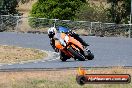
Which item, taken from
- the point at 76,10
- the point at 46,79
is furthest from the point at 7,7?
the point at 46,79

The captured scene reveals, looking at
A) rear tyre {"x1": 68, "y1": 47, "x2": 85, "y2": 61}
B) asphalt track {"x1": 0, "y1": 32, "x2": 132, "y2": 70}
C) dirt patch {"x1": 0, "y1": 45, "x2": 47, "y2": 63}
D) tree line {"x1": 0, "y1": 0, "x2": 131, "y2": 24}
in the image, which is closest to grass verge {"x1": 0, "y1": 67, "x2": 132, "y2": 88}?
asphalt track {"x1": 0, "y1": 32, "x2": 132, "y2": 70}

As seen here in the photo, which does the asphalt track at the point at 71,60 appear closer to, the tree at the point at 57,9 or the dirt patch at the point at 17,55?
the dirt patch at the point at 17,55

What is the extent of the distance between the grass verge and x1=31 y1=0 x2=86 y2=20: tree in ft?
91.4

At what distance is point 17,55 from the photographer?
74.2 feet

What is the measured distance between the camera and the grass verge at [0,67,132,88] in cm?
1255

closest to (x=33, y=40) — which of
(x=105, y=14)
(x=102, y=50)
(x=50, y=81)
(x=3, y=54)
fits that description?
(x=102, y=50)

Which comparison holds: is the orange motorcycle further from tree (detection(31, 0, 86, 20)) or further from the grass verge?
tree (detection(31, 0, 86, 20))

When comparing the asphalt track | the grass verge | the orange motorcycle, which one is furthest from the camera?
the orange motorcycle

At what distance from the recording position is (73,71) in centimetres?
1658

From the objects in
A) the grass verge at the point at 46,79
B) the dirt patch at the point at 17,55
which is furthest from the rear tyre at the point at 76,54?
the grass verge at the point at 46,79

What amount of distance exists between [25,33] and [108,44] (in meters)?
9.80

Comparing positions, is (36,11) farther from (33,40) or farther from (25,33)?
(33,40)

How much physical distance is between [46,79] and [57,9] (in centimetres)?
3110

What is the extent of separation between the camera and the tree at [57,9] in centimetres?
4488
